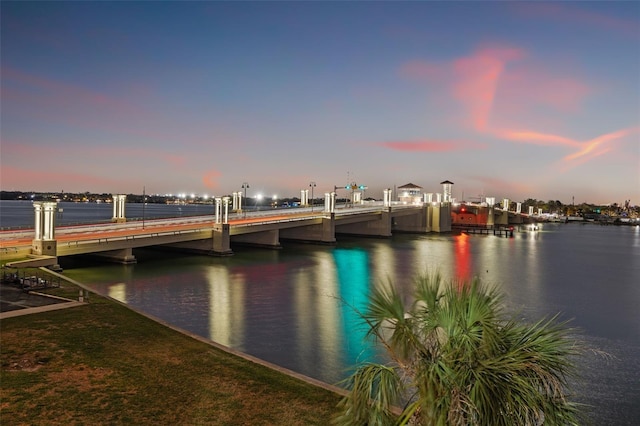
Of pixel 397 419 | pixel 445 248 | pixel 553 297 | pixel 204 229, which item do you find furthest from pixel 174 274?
pixel 445 248

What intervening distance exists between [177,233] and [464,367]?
130ft

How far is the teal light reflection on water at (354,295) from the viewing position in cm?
1731

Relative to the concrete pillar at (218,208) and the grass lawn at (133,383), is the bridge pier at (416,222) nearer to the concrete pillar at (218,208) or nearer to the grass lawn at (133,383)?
the concrete pillar at (218,208)

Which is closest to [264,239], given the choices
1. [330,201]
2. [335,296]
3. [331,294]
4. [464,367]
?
[330,201]

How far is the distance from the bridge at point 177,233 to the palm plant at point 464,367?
27.1 meters

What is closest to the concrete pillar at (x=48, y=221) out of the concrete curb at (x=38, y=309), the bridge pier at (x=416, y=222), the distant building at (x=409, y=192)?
the concrete curb at (x=38, y=309)

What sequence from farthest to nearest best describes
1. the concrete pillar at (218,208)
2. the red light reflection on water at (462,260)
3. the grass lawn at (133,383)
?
the concrete pillar at (218,208)
the red light reflection on water at (462,260)
the grass lawn at (133,383)

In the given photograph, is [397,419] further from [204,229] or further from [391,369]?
[204,229]

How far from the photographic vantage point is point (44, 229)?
30.1m

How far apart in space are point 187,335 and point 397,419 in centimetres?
1102

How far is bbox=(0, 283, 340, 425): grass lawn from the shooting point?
8969mm

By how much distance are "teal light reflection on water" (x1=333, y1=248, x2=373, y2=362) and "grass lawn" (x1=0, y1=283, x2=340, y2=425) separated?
2399mm

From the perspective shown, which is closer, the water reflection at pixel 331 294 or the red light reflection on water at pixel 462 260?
the water reflection at pixel 331 294

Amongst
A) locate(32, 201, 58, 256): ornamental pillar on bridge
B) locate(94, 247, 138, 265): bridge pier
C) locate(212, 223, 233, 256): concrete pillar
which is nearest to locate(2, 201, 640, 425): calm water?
locate(94, 247, 138, 265): bridge pier
